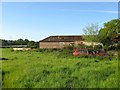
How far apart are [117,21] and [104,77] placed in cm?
4055

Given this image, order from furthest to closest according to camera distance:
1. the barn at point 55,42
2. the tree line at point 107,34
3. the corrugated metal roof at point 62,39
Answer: the corrugated metal roof at point 62,39 < the barn at point 55,42 < the tree line at point 107,34

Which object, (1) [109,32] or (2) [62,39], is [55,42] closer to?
(2) [62,39]

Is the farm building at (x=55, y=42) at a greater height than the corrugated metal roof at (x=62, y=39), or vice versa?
the corrugated metal roof at (x=62, y=39)

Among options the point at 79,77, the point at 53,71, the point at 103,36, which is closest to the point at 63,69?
the point at 53,71

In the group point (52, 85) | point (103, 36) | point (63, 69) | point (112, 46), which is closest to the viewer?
point (52, 85)

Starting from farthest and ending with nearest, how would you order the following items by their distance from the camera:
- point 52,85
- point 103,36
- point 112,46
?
point 103,36 < point 112,46 < point 52,85

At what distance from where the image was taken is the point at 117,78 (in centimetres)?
1081

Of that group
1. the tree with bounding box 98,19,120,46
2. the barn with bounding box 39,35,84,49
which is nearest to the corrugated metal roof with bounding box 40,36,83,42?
the barn with bounding box 39,35,84,49

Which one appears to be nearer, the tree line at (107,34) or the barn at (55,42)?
the tree line at (107,34)

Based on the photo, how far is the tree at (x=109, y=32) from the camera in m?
45.3

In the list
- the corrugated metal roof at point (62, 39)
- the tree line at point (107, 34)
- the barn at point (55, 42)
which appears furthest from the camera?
the corrugated metal roof at point (62, 39)

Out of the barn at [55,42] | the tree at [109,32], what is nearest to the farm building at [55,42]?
the barn at [55,42]

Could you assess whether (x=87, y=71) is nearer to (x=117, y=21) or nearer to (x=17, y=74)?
(x=17, y=74)

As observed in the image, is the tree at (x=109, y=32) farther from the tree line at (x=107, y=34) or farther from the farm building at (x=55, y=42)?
the farm building at (x=55, y=42)
